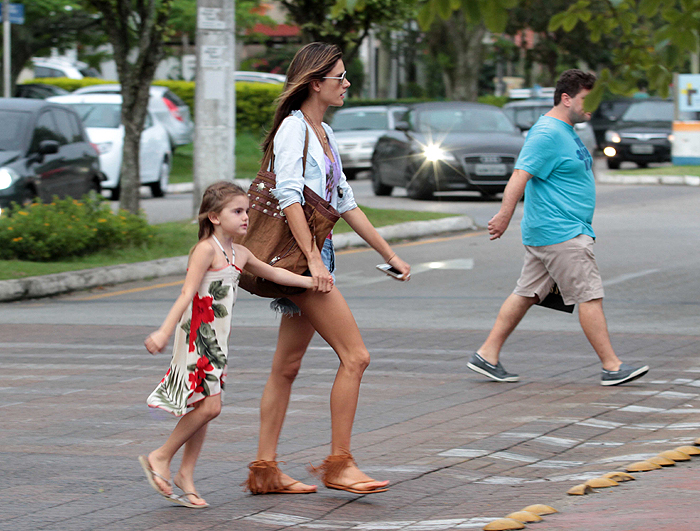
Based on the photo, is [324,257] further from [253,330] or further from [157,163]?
[157,163]

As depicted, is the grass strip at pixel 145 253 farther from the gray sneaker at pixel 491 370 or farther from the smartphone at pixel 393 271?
the smartphone at pixel 393 271

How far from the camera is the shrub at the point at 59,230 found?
11.7 meters

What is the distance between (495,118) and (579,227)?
46.3 feet

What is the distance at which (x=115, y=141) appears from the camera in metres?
19.2

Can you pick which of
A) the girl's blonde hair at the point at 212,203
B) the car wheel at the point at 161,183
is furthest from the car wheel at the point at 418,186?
the girl's blonde hair at the point at 212,203

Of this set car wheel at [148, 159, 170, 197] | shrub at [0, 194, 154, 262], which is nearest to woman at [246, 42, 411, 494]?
shrub at [0, 194, 154, 262]

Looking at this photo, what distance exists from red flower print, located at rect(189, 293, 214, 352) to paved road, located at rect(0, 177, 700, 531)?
710 millimetres

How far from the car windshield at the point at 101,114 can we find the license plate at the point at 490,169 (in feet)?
21.0

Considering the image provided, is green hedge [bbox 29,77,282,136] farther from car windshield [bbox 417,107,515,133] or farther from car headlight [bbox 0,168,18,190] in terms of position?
car headlight [bbox 0,168,18,190]

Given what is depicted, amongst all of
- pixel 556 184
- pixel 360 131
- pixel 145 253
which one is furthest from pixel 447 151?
pixel 556 184

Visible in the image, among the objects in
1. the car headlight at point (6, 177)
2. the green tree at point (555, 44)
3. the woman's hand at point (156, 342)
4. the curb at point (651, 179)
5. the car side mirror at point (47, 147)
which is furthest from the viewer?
the green tree at point (555, 44)

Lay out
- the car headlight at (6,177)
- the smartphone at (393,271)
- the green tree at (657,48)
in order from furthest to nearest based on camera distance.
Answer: the car headlight at (6,177)
the green tree at (657,48)
the smartphone at (393,271)

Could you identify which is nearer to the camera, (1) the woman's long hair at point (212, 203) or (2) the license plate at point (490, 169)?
(1) the woman's long hair at point (212, 203)

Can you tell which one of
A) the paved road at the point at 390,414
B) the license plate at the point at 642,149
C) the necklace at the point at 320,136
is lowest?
the paved road at the point at 390,414
